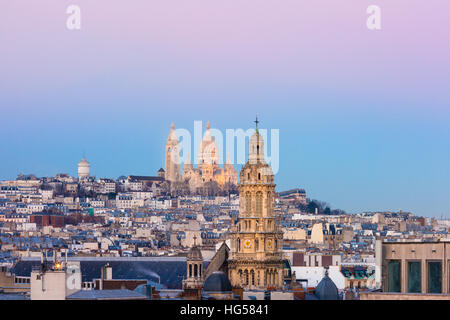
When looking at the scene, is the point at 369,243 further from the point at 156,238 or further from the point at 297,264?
the point at 297,264

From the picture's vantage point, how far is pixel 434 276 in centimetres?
2567

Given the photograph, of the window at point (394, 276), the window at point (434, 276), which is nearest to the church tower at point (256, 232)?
the window at point (394, 276)

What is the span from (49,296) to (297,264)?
40.7 meters

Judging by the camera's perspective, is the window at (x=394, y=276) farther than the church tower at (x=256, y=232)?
No

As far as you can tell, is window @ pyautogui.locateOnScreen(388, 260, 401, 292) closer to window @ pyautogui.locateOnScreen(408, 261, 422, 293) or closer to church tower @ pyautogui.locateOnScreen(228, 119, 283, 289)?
window @ pyautogui.locateOnScreen(408, 261, 422, 293)

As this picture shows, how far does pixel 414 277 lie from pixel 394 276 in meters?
0.48

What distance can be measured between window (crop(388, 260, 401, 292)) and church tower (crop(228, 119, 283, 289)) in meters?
24.9

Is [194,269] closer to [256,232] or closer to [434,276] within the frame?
[256,232]

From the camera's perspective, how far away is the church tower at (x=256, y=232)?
51.5m

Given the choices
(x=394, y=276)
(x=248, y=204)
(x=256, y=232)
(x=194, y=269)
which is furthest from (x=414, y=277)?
(x=256, y=232)

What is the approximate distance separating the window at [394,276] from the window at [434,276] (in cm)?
57

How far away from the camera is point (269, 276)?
51.7 meters

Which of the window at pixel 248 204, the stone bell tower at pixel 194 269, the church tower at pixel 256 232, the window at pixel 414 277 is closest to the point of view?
the window at pixel 414 277

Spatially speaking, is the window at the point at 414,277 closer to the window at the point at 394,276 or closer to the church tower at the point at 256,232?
the window at the point at 394,276
